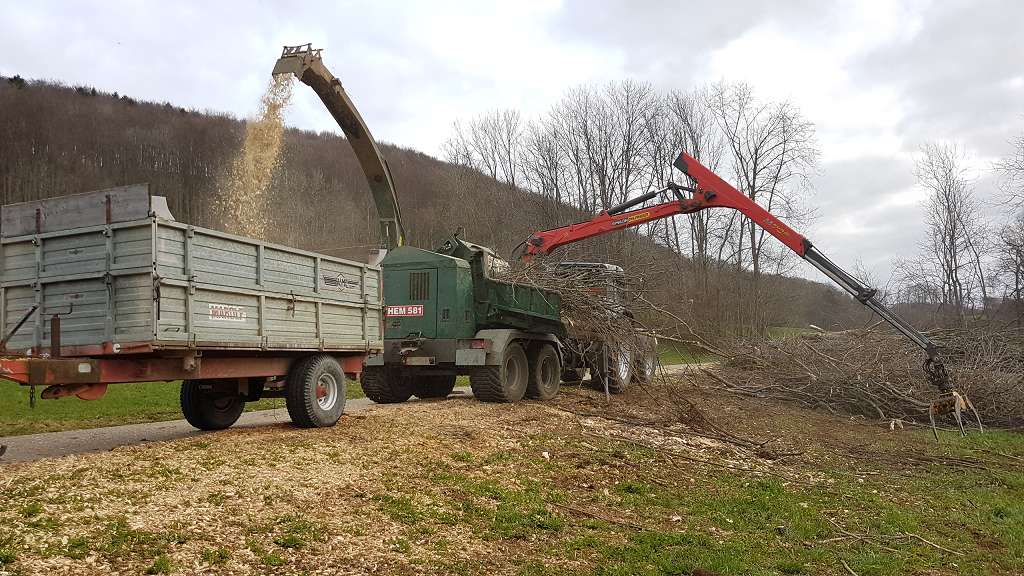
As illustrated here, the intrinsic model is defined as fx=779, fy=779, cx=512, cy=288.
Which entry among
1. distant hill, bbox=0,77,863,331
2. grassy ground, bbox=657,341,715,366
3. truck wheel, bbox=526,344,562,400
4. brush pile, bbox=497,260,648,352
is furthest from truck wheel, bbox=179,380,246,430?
distant hill, bbox=0,77,863,331

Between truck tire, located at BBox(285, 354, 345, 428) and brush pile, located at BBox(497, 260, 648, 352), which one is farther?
brush pile, located at BBox(497, 260, 648, 352)

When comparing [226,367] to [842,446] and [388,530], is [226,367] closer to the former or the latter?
[388,530]

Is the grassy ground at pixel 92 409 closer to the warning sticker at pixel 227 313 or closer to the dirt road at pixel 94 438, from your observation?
the dirt road at pixel 94 438

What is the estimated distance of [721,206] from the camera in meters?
15.0

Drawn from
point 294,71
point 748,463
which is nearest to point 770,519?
point 748,463

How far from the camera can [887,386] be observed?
1442 cm

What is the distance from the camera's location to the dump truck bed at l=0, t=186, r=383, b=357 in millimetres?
6906

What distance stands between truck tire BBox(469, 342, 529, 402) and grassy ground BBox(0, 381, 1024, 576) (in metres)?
2.10

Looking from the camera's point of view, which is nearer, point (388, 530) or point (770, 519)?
point (388, 530)

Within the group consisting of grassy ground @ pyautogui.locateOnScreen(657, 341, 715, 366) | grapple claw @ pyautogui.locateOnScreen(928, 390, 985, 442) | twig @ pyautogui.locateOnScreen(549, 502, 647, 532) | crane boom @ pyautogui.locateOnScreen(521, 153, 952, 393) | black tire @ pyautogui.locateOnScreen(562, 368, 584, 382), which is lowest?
twig @ pyautogui.locateOnScreen(549, 502, 647, 532)

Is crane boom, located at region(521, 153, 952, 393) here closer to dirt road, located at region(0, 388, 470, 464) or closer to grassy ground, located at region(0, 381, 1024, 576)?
grassy ground, located at region(0, 381, 1024, 576)

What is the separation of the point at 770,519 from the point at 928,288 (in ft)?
102

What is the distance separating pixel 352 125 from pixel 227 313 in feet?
16.9

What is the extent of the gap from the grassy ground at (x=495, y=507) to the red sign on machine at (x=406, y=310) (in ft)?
9.13
